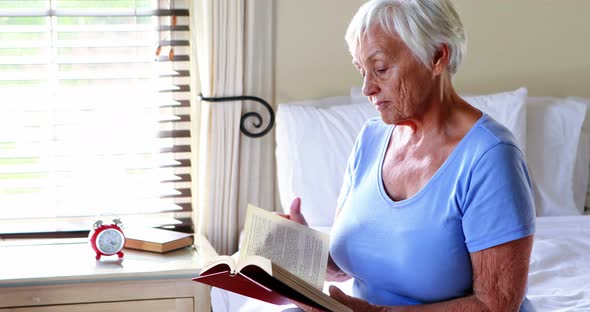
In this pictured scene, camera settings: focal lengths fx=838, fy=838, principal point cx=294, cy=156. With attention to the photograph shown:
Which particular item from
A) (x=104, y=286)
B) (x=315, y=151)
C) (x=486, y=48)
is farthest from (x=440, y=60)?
(x=486, y=48)

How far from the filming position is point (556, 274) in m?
2.23

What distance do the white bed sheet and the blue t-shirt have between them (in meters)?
0.25

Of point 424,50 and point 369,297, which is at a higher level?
point 424,50

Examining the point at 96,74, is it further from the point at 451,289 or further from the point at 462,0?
the point at 451,289

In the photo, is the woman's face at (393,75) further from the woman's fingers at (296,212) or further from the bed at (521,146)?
the bed at (521,146)

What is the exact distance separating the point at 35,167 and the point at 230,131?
0.67 meters


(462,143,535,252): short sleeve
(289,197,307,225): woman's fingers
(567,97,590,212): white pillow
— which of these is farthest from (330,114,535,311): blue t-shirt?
(567,97,590,212): white pillow

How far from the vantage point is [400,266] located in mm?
1630

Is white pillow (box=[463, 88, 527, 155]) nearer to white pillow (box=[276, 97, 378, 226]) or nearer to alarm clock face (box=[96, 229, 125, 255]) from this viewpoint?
white pillow (box=[276, 97, 378, 226])

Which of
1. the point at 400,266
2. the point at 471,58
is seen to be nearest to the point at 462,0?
the point at 471,58

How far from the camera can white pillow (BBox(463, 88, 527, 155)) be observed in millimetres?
2703

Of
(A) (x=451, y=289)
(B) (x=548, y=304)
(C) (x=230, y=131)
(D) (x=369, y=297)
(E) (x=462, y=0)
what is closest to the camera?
(A) (x=451, y=289)

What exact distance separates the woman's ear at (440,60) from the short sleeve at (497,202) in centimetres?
20

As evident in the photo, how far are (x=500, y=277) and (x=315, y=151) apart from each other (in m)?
1.23
